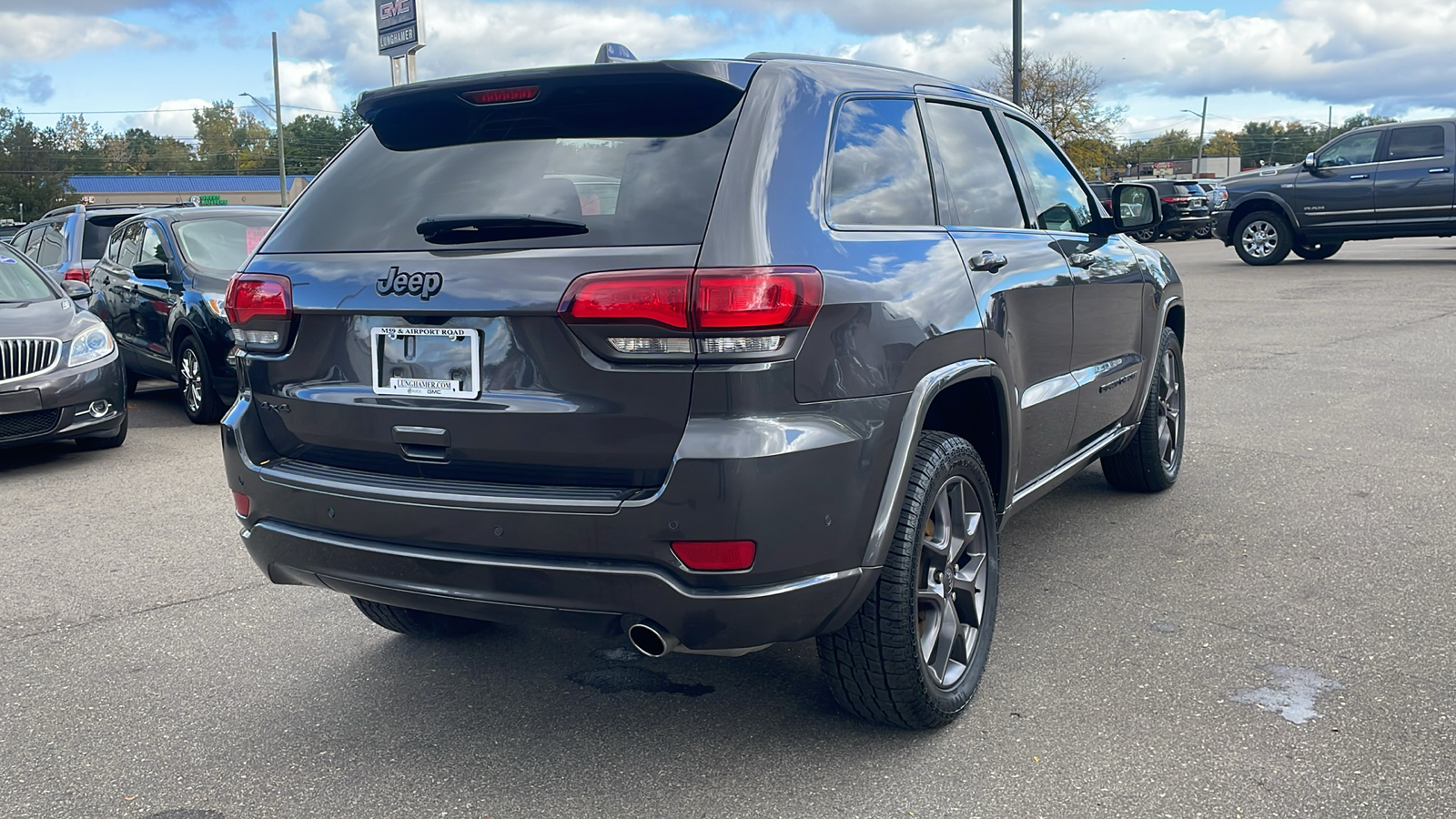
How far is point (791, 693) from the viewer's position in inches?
138

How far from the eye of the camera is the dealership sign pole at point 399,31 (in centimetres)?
2202

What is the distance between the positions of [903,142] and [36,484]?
18.7ft

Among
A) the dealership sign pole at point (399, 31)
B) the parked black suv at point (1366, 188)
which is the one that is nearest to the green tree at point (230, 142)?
the dealership sign pole at point (399, 31)

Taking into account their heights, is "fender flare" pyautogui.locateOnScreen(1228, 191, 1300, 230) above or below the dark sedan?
above

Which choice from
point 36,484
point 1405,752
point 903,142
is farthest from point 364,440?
point 36,484

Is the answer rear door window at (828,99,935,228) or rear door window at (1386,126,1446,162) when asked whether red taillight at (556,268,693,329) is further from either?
rear door window at (1386,126,1446,162)

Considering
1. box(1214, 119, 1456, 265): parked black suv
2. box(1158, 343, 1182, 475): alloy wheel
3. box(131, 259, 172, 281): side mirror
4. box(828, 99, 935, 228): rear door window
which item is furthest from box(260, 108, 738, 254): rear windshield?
box(1214, 119, 1456, 265): parked black suv

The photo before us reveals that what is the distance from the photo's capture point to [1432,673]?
3475 millimetres

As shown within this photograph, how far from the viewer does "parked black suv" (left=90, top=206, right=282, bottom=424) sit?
8.62m

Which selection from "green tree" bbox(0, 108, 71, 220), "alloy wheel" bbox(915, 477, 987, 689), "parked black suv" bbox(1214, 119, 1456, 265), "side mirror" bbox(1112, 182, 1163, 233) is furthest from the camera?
"green tree" bbox(0, 108, 71, 220)

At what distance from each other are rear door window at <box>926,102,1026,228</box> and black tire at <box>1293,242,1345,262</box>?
17.7 meters

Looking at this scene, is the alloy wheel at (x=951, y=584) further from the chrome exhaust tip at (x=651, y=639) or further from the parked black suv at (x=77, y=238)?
the parked black suv at (x=77, y=238)

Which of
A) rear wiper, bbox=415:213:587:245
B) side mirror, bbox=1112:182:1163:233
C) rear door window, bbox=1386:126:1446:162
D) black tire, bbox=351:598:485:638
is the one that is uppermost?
rear door window, bbox=1386:126:1446:162

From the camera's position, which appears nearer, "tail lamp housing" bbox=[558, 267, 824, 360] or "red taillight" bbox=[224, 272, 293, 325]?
"tail lamp housing" bbox=[558, 267, 824, 360]
